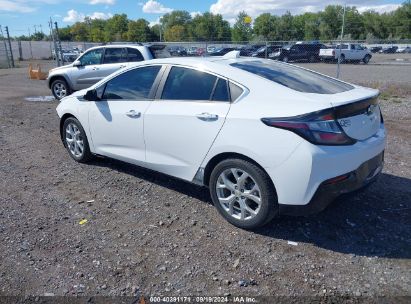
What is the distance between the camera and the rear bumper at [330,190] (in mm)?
3104

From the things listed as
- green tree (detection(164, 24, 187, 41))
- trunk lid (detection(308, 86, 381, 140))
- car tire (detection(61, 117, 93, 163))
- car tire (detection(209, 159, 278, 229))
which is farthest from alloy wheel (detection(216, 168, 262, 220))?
green tree (detection(164, 24, 187, 41))

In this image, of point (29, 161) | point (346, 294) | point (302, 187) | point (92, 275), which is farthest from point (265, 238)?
point (29, 161)

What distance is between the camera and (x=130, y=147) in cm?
448

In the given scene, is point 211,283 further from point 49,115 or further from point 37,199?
point 49,115

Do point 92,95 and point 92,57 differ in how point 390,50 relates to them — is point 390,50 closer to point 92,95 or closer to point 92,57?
point 92,57

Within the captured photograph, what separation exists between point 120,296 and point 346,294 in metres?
1.66

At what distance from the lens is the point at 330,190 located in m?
3.11

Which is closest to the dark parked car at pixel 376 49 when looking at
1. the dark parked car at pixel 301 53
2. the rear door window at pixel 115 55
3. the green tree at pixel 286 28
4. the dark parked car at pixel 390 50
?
the dark parked car at pixel 390 50

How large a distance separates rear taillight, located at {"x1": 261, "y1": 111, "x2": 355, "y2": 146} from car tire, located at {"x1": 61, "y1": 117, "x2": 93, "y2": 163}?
10.5 feet

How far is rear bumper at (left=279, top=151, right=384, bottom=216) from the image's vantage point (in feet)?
10.2

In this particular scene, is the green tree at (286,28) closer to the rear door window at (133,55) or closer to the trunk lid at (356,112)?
the rear door window at (133,55)

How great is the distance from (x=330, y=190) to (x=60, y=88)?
10637 millimetres

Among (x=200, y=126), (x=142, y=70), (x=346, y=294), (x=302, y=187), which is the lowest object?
(x=346, y=294)

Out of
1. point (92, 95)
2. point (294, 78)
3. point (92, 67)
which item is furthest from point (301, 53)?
point (294, 78)
